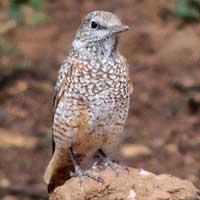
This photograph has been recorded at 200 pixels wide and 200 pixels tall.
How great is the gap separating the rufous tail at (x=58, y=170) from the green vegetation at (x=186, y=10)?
15.8ft

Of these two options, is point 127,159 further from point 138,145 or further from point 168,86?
point 168,86

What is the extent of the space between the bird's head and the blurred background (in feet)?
11.3

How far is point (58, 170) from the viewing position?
8.33 m

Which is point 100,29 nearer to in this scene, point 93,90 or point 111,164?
point 93,90

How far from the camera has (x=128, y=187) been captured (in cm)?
748

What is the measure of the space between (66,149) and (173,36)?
6.49 metres

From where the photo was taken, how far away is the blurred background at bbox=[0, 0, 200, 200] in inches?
469

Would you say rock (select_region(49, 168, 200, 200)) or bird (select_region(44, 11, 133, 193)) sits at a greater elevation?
bird (select_region(44, 11, 133, 193))

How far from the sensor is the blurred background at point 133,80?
11.9 meters

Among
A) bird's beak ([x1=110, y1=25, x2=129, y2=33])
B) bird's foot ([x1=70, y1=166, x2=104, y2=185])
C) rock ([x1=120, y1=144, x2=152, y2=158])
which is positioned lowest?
bird's foot ([x1=70, y1=166, x2=104, y2=185])

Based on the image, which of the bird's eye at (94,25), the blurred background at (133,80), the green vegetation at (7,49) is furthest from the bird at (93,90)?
the green vegetation at (7,49)

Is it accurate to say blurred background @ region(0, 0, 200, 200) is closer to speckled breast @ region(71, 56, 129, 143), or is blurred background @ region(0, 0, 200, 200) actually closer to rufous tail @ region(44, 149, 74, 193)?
rufous tail @ region(44, 149, 74, 193)

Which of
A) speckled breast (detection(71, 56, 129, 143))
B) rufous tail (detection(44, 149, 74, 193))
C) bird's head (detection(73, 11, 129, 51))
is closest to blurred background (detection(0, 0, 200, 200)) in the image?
rufous tail (detection(44, 149, 74, 193))

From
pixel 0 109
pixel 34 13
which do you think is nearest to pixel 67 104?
pixel 0 109
